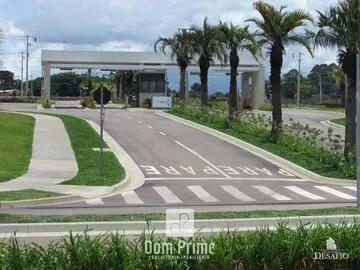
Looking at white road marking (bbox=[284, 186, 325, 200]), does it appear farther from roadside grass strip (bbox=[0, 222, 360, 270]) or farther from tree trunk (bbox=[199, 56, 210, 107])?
tree trunk (bbox=[199, 56, 210, 107])

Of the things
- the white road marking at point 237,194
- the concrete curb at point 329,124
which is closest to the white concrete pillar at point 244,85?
the concrete curb at point 329,124

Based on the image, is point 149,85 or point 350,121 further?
point 149,85

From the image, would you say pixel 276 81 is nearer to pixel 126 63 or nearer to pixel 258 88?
pixel 126 63

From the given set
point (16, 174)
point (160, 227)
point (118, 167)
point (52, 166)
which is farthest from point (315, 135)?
point (160, 227)

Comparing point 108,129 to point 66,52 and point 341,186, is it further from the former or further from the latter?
point 66,52

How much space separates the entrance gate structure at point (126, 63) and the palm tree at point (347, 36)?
4576cm

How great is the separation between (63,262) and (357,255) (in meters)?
2.91

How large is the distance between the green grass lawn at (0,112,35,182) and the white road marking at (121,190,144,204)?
4.46 meters

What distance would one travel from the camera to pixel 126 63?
7681cm

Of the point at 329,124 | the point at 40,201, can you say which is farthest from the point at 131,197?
the point at 329,124

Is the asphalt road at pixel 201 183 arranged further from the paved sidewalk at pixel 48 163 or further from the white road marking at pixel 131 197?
the paved sidewalk at pixel 48 163

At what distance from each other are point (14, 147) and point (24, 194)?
1216cm

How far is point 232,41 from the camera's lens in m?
42.3

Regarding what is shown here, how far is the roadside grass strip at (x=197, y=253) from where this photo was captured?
5.80 metres
